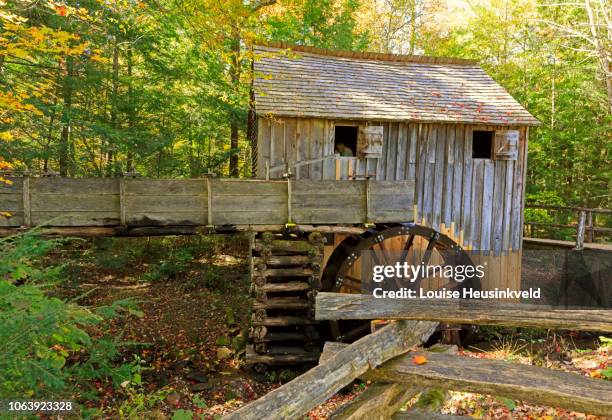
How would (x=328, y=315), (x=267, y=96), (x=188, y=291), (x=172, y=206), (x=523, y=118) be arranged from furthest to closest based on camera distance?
(x=188, y=291), (x=523, y=118), (x=267, y=96), (x=172, y=206), (x=328, y=315)

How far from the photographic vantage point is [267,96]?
9.42m

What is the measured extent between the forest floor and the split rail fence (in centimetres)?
89

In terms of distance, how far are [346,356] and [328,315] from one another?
443mm

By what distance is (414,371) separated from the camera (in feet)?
11.6

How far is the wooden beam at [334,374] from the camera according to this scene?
2744mm

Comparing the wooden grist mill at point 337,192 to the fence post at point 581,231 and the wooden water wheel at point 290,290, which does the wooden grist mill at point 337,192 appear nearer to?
the wooden water wheel at point 290,290

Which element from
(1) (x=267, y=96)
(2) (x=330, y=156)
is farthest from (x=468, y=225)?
(1) (x=267, y=96)

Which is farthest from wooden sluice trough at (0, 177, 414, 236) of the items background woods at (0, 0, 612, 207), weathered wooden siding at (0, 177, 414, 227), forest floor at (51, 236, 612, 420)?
background woods at (0, 0, 612, 207)

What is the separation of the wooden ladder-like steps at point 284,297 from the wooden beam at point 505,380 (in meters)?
4.41

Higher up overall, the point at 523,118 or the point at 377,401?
the point at 523,118

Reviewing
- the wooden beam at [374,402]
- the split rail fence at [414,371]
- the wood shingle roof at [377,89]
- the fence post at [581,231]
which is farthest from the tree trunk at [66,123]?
the fence post at [581,231]

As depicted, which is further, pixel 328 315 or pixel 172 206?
pixel 172 206

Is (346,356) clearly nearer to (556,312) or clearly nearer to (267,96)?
(556,312)

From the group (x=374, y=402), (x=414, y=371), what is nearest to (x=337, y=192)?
(x=414, y=371)
